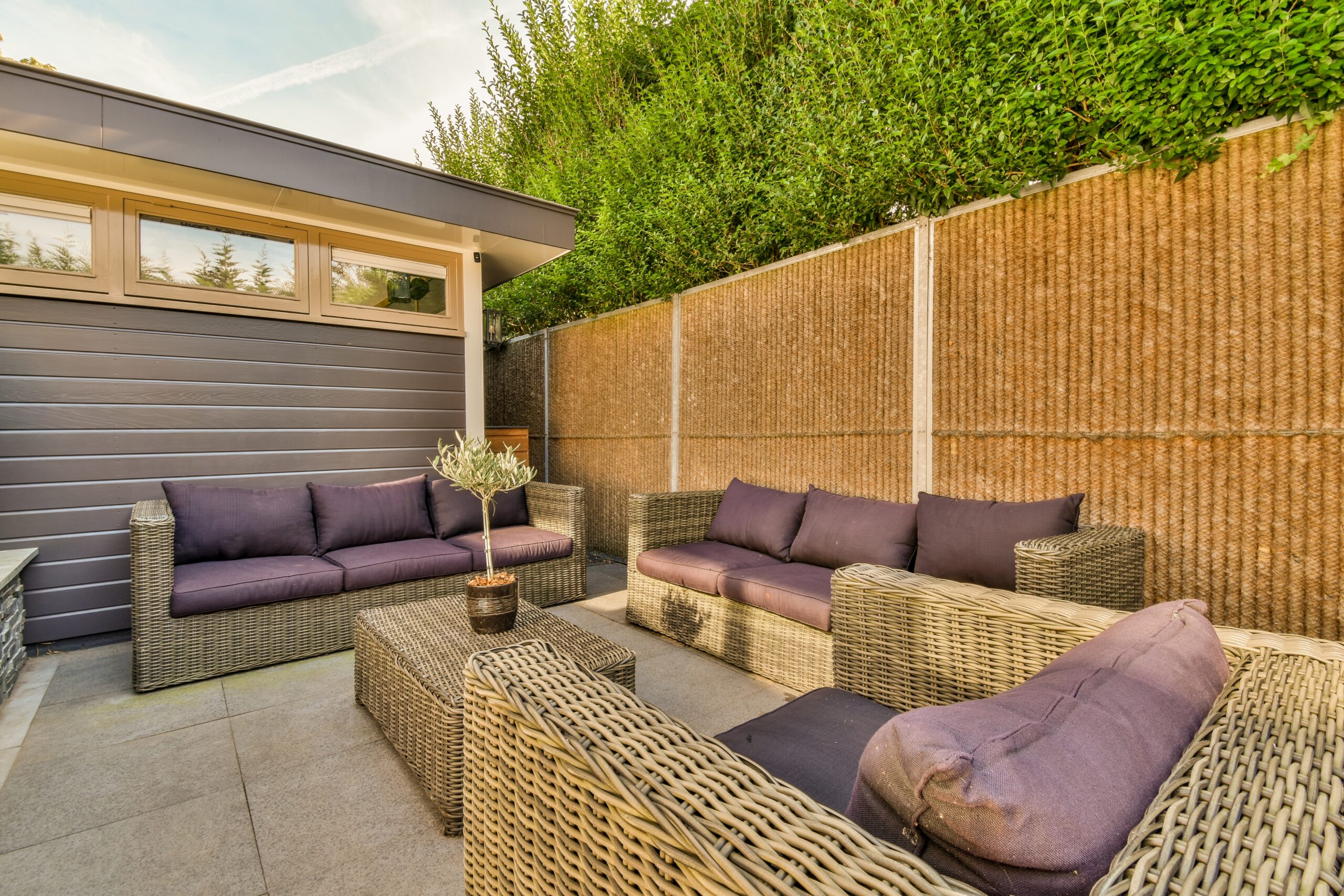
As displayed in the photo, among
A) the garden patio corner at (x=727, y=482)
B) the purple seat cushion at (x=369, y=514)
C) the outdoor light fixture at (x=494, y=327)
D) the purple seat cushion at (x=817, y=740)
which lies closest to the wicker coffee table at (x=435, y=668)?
the garden patio corner at (x=727, y=482)

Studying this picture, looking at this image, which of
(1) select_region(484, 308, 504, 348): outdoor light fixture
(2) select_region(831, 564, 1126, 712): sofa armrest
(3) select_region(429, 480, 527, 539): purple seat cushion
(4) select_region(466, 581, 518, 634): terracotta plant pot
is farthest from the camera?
(1) select_region(484, 308, 504, 348): outdoor light fixture

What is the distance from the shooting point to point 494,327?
25.1ft

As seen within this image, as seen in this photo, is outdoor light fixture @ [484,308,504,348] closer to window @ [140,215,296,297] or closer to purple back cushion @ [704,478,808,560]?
window @ [140,215,296,297]

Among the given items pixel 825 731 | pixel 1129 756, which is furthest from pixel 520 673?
pixel 1129 756

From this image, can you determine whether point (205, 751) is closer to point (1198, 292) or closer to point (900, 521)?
point (900, 521)

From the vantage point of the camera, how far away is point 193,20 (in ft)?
16.6

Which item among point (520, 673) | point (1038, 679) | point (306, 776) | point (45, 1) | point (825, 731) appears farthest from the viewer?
point (45, 1)

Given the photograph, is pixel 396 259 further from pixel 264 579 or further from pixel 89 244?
pixel 264 579

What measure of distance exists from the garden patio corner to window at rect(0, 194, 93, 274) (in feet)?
0.06

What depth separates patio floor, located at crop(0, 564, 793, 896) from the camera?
154cm

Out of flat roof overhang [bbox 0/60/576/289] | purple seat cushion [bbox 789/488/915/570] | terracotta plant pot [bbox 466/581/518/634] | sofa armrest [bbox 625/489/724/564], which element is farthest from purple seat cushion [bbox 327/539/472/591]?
flat roof overhang [bbox 0/60/576/289]

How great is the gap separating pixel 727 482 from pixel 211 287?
144 inches

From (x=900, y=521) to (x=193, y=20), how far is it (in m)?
7.12

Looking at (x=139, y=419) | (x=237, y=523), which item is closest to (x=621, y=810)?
(x=237, y=523)
